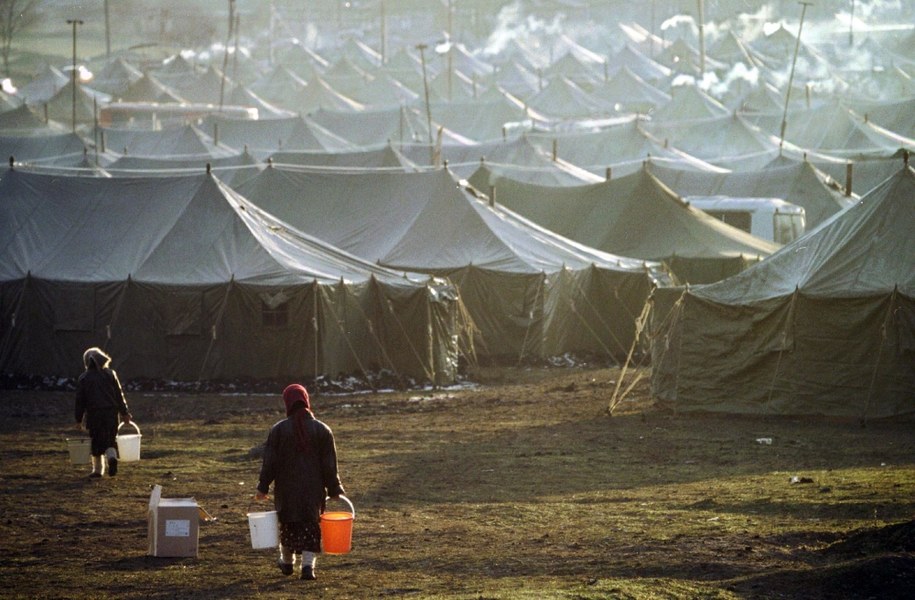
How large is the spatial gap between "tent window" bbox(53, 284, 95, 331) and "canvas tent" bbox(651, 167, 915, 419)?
960cm

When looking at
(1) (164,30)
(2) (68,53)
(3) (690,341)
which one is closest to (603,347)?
(3) (690,341)

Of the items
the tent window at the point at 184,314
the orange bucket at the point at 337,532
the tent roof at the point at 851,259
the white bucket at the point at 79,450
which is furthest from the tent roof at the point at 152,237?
the orange bucket at the point at 337,532

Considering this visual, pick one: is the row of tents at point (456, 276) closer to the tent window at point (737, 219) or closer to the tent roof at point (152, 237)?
A: the tent roof at point (152, 237)

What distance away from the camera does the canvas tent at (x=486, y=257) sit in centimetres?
2964

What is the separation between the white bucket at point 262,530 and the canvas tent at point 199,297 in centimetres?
1367

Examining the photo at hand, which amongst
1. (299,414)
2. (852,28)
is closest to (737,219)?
(299,414)

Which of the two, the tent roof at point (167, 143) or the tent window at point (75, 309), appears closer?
the tent window at point (75, 309)

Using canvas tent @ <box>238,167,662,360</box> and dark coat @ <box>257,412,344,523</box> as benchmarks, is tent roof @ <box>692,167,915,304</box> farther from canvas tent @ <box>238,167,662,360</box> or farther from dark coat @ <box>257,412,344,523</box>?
dark coat @ <box>257,412,344,523</box>

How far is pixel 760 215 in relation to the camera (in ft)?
126

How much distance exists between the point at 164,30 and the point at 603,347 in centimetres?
11571

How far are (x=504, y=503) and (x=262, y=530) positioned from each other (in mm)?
3744

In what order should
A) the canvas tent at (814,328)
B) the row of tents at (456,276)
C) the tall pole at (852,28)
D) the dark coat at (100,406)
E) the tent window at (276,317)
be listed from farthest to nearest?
the tall pole at (852,28) → the tent window at (276,317) → the row of tents at (456,276) → the canvas tent at (814,328) → the dark coat at (100,406)

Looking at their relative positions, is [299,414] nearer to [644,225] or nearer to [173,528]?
[173,528]

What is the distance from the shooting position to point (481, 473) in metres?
16.3
